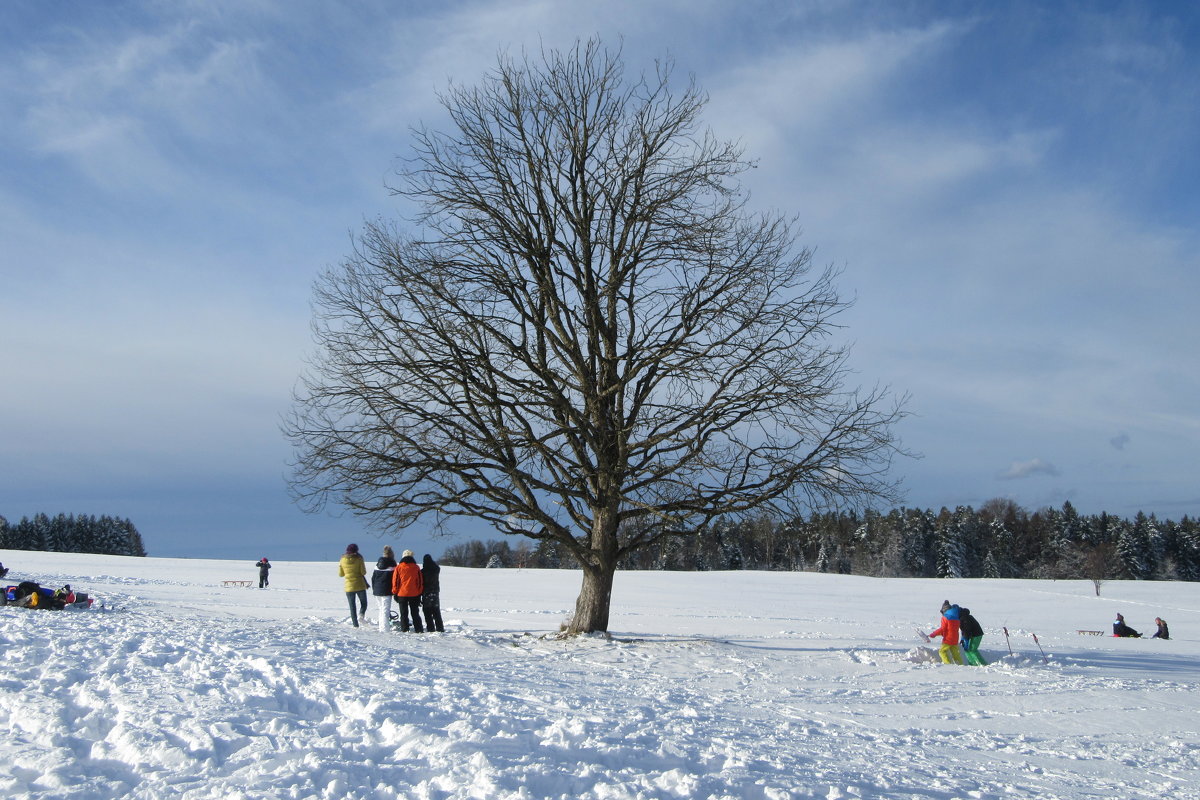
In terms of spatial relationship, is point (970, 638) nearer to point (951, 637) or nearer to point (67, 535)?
point (951, 637)

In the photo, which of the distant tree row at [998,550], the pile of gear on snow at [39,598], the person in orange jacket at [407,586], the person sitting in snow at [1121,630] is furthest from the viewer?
the distant tree row at [998,550]

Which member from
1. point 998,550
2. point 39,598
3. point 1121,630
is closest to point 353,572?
point 39,598

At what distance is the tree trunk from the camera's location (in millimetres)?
16234

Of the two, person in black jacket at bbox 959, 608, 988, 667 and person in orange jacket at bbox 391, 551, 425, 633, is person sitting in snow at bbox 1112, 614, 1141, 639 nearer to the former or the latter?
person in black jacket at bbox 959, 608, 988, 667

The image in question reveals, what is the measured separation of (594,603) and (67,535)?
10763cm

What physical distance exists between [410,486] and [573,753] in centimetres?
1003

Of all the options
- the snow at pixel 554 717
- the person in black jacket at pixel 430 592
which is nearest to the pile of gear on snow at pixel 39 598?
the snow at pixel 554 717

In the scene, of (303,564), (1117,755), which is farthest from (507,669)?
(303,564)

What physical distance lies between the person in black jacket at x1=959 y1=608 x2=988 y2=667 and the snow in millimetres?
869

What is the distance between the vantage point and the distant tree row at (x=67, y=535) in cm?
9544

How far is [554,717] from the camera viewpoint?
7.59 m

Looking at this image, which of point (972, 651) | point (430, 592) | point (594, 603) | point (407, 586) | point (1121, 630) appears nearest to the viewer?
point (407, 586)

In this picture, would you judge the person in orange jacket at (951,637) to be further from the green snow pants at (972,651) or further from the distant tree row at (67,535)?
the distant tree row at (67,535)

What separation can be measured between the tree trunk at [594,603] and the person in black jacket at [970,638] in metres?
7.02
